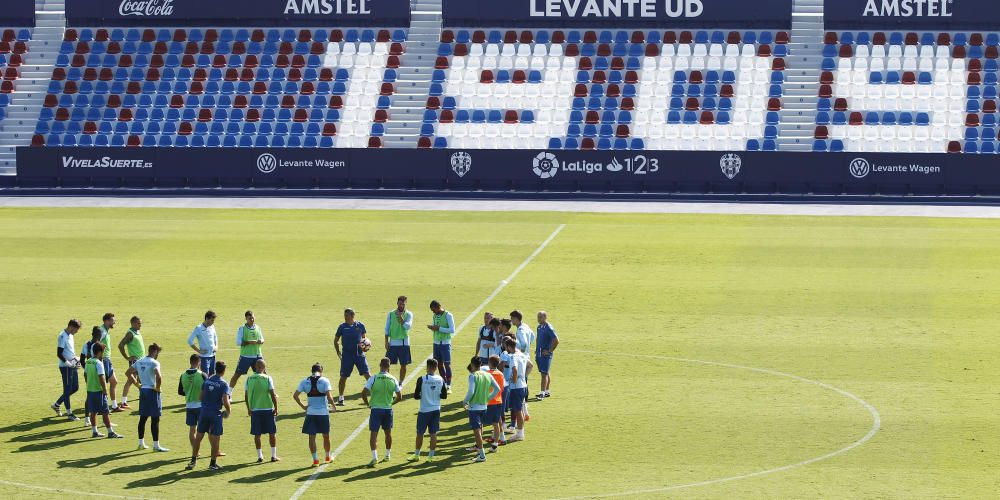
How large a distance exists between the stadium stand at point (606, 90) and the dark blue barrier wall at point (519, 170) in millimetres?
4460

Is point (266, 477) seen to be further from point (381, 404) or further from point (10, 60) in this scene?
point (10, 60)

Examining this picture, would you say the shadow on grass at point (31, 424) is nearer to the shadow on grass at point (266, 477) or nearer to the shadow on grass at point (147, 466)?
the shadow on grass at point (147, 466)

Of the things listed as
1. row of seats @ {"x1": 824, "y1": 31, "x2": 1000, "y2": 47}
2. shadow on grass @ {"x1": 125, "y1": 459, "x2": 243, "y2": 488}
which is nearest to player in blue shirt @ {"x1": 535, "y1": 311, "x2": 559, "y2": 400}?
shadow on grass @ {"x1": 125, "y1": 459, "x2": 243, "y2": 488}

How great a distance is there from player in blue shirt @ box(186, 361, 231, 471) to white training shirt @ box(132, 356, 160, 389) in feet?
3.74

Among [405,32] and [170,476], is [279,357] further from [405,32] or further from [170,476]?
[405,32]

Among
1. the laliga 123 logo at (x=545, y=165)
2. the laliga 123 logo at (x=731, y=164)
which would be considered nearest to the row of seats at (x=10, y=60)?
the laliga 123 logo at (x=545, y=165)

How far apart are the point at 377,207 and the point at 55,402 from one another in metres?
26.7

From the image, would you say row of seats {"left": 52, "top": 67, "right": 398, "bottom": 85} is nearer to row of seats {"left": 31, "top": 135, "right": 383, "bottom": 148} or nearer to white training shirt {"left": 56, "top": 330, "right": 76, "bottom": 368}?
row of seats {"left": 31, "top": 135, "right": 383, "bottom": 148}

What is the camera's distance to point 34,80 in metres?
62.1

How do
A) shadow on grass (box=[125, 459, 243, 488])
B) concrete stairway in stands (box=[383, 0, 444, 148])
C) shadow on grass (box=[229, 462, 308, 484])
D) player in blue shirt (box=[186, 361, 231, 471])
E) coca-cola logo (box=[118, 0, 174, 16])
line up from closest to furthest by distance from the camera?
shadow on grass (box=[125, 459, 243, 488])
shadow on grass (box=[229, 462, 308, 484])
player in blue shirt (box=[186, 361, 231, 471])
concrete stairway in stands (box=[383, 0, 444, 148])
coca-cola logo (box=[118, 0, 174, 16])

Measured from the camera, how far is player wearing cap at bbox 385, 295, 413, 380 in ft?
72.4

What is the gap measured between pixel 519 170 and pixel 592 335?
25.2 meters

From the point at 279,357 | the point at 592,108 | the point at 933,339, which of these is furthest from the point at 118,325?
the point at 592,108

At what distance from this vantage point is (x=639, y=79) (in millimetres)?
59750
